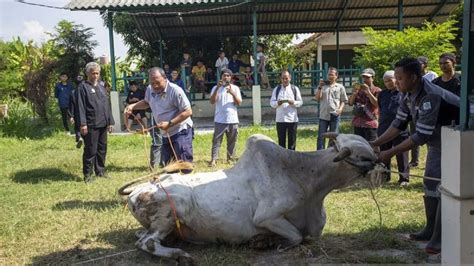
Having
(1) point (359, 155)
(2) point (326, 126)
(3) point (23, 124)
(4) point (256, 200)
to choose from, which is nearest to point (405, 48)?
(2) point (326, 126)

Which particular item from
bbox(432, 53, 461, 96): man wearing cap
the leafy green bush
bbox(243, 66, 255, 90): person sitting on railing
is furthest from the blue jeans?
the leafy green bush

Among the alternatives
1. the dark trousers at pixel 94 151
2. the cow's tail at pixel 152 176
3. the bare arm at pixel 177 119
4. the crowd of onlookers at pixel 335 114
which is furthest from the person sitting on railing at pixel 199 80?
the cow's tail at pixel 152 176

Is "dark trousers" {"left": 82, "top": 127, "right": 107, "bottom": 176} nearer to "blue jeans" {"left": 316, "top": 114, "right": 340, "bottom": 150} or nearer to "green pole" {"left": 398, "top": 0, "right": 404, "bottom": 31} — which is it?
"blue jeans" {"left": 316, "top": 114, "right": 340, "bottom": 150}

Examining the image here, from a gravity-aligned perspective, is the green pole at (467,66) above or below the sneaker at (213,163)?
above

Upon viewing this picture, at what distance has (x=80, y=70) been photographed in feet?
56.4

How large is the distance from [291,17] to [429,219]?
14328 millimetres

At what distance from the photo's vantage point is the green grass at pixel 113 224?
→ 174 inches

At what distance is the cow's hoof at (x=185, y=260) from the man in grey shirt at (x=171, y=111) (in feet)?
6.54

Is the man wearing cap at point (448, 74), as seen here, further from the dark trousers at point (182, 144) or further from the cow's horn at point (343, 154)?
the dark trousers at point (182, 144)

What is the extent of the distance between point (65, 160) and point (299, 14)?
10.7 metres

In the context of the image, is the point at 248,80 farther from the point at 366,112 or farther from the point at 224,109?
the point at 366,112

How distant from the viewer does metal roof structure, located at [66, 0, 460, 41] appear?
1681cm

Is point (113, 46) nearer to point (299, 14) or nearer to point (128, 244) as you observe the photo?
point (299, 14)

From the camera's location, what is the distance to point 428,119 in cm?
413
